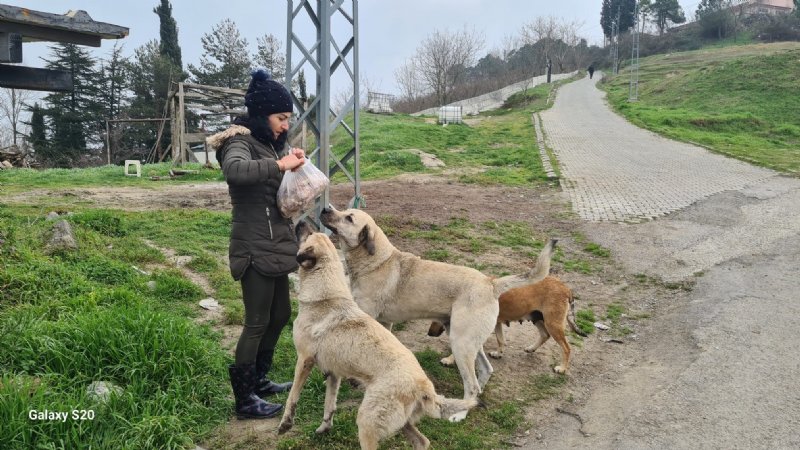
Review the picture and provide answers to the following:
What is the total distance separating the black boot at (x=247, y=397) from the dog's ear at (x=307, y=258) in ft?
2.66

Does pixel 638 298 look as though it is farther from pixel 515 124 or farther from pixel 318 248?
pixel 515 124

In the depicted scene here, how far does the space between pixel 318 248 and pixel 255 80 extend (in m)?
1.25

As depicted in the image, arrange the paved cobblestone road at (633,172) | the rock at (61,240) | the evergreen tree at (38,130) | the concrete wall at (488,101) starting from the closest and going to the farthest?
the rock at (61,240), the paved cobblestone road at (633,172), the evergreen tree at (38,130), the concrete wall at (488,101)

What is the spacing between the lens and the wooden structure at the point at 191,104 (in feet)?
57.5

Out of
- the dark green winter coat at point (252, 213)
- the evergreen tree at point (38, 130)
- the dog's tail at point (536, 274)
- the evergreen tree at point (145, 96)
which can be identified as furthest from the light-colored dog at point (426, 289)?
the evergreen tree at point (38, 130)

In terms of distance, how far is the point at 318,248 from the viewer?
3492mm

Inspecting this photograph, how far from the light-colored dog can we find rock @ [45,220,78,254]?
3.67 meters

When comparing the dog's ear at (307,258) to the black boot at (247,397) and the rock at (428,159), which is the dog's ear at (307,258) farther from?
the rock at (428,159)

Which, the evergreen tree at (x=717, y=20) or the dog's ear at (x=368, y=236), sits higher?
the evergreen tree at (x=717, y=20)

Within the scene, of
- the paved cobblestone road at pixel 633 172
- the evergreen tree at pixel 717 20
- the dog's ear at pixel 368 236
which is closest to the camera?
the dog's ear at pixel 368 236

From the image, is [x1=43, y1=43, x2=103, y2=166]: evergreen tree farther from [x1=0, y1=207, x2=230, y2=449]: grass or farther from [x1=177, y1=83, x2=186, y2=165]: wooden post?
[x1=0, y1=207, x2=230, y2=449]: grass

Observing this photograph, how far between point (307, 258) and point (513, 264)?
5036 millimetres

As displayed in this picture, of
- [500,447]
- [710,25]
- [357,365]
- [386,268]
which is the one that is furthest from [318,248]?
[710,25]

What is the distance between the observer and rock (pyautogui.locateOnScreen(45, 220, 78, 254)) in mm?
5922
